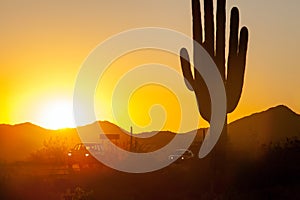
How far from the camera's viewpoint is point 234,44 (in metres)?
27.6

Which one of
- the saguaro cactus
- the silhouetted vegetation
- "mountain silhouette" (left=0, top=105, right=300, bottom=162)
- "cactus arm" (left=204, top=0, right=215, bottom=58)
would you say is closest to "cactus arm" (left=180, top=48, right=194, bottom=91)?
the saguaro cactus

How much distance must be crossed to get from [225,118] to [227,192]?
154 inches

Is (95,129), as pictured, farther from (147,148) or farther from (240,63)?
(240,63)

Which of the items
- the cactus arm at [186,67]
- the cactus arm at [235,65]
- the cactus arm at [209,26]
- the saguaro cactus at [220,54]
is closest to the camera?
the cactus arm at [209,26]

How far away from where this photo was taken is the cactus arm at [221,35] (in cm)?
2700

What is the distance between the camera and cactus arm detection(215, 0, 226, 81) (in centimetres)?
2700

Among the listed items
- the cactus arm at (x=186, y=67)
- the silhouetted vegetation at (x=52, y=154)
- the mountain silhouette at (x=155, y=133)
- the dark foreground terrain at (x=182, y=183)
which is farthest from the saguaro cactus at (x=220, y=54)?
the mountain silhouette at (x=155, y=133)

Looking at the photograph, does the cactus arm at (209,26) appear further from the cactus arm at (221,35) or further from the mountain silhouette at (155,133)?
the mountain silhouette at (155,133)

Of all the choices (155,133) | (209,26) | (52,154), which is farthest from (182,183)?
(155,133)

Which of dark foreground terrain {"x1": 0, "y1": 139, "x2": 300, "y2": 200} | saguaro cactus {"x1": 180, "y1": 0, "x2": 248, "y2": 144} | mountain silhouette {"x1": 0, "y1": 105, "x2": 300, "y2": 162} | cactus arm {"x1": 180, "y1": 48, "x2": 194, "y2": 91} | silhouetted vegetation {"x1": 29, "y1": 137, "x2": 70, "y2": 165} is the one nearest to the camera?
dark foreground terrain {"x1": 0, "y1": 139, "x2": 300, "y2": 200}

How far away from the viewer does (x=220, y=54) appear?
27641mm

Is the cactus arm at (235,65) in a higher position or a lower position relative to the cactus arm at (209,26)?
lower

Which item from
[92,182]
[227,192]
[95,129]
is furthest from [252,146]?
[95,129]

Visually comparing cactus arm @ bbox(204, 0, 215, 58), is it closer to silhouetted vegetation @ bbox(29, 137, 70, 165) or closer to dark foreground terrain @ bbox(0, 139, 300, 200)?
dark foreground terrain @ bbox(0, 139, 300, 200)
